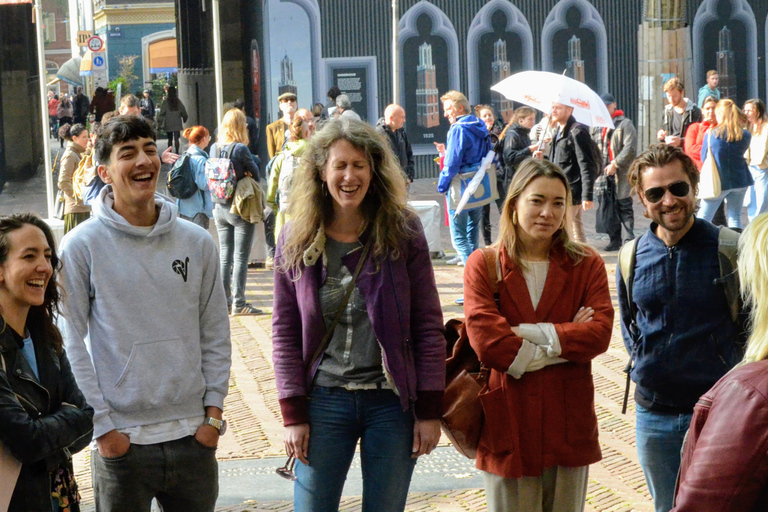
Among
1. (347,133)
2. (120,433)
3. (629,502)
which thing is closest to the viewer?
(120,433)

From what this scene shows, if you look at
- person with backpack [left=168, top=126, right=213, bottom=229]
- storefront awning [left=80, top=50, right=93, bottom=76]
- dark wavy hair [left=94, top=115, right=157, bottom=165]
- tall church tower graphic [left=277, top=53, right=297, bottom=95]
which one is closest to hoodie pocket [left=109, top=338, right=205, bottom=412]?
dark wavy hair [left=94, top=115, right=157, bottom=165]

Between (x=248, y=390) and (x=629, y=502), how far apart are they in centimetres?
307

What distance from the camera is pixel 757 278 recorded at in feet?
7.42

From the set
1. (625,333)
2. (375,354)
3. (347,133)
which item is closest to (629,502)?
(625,333)

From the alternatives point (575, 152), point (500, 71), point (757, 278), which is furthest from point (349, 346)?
point (500, 71)

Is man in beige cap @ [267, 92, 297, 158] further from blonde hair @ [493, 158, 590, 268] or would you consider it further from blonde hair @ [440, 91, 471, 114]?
blonde hair @ [493, 158, 590, 268]

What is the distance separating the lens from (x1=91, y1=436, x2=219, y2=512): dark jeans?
11.1 feet

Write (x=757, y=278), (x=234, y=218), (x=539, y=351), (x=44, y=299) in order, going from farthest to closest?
(x=234, y=218) → (x=539, y=351) → (x=44, y=299) → (x=757, y=278)

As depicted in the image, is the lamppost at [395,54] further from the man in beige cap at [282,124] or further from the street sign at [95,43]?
the street sign at [95,43]

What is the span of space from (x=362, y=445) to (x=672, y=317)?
1177mm

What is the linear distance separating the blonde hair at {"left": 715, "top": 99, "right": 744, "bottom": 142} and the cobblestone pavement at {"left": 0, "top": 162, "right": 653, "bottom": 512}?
3.68 metres

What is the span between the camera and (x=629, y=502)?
516 cm

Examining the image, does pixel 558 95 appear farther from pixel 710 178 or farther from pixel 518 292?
pixel 518 292

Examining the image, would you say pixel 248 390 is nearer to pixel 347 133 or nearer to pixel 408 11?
pixel 347 133
